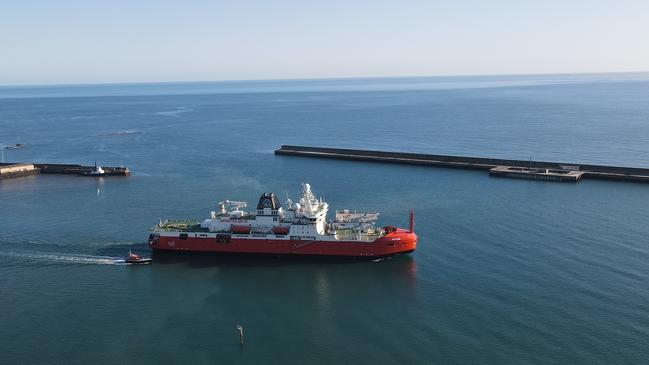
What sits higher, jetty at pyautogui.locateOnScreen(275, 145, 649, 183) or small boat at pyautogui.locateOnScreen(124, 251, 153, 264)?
jetty at pyautogui.locateOnScreen(275, 145, 649, 183)

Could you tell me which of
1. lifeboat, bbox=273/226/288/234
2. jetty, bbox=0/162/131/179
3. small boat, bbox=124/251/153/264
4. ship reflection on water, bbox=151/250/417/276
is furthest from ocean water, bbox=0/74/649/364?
jetty, bbox=0/162/131/179

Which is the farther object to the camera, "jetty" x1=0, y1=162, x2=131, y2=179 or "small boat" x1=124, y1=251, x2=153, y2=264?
"jetty" x1=0, y1=162, x2=131, y2=179

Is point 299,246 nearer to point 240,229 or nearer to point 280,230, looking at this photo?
point 280,230

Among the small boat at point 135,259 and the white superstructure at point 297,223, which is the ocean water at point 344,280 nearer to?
the small boat at point 135,259

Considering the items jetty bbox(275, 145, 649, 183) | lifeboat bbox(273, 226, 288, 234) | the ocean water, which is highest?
jetty bbox(275, 145, 649, 183)

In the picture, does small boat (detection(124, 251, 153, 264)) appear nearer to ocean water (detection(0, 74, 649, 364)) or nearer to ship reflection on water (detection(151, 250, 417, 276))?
ocean water (detection(0, 74, 649, 364))

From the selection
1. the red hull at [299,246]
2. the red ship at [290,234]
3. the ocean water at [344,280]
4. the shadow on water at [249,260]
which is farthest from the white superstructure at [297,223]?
the ocean water at [344,280]

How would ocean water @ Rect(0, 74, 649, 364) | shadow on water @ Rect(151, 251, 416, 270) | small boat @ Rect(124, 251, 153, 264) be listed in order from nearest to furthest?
ocean water @ Rect(0, 74, 649, 364) → small boat @ Rect(124, 251, 153, 264) → shadow on water @ Rect(151, 251, 416, 270)
